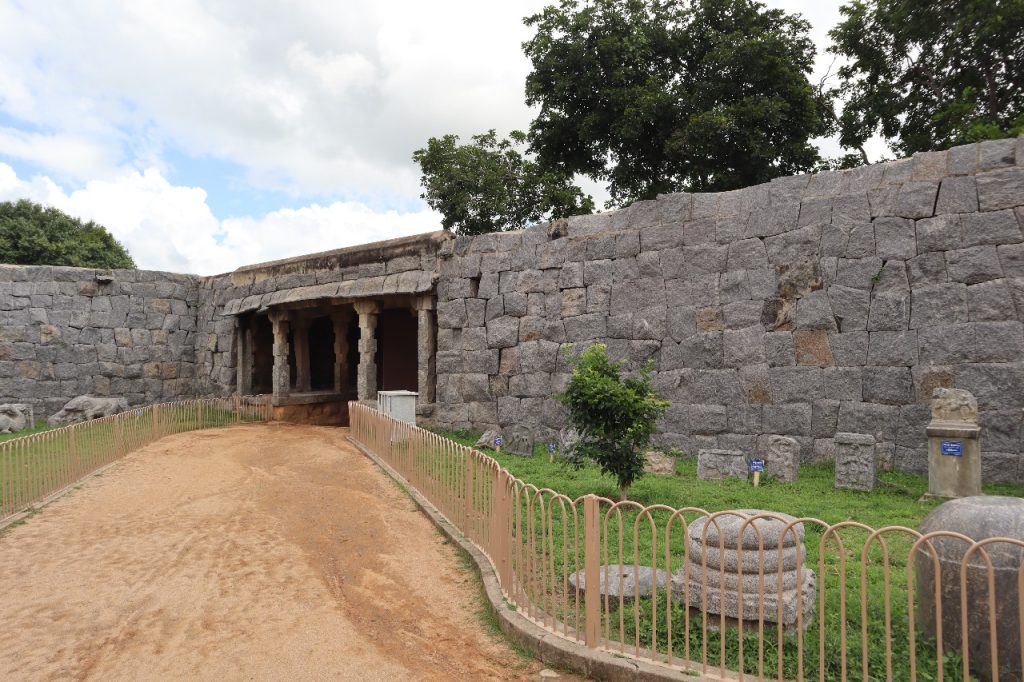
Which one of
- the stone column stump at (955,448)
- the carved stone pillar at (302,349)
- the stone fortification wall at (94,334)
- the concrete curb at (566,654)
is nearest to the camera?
the concrete curb at (566,654)

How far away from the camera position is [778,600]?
3.60m

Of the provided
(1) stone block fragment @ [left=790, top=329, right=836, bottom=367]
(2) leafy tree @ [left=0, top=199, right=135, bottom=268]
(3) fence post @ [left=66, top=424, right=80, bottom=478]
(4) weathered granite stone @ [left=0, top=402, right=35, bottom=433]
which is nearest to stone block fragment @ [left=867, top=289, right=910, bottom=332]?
(1) stone block fragment @ [left=790, top=329, right=836, bottom=367]

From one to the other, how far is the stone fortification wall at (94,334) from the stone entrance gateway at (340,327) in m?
2.24

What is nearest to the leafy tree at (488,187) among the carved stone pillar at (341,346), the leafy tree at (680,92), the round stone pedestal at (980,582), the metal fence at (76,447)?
the leafy tree at (680,92)

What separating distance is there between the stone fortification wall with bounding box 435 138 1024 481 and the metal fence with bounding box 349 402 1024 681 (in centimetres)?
327

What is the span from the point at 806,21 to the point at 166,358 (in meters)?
19.6

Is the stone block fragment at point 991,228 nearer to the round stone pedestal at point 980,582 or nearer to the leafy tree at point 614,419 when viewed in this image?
the leafy tree at point 614,419

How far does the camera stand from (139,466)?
34.4 ft

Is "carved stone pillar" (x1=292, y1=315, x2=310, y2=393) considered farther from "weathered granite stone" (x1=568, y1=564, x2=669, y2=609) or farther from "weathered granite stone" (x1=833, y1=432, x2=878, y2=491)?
"weathered granite stone" (x1=568, y1=564, x2=669, y2=609)

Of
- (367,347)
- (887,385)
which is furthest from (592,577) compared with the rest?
(367,347)

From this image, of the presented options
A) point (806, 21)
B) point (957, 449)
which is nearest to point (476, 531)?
point (957, 449)

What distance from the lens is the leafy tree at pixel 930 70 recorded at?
14.2 meters

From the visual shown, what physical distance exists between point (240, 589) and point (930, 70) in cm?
1827

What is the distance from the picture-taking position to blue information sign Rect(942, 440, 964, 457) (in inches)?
277
